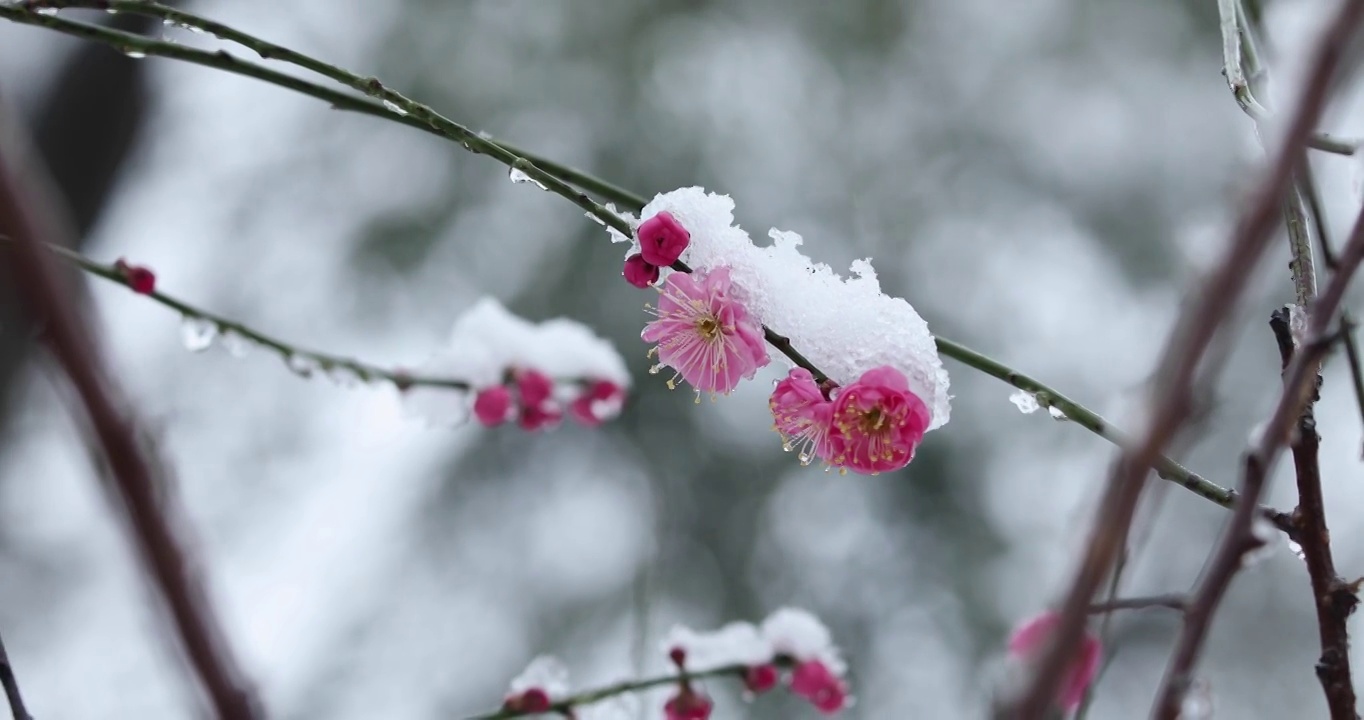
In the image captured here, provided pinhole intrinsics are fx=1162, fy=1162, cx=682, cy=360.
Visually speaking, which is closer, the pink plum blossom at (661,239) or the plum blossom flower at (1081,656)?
the plum blossom flower at (1081,656)

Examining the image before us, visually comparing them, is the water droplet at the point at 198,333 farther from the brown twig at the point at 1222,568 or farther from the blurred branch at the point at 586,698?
the brown twig at the point at 1222,568

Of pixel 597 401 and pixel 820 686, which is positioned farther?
pixel 597 401

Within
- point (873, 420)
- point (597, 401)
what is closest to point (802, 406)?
point (873, 420)

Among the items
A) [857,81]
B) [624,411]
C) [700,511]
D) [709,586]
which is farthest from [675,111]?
[709,586]

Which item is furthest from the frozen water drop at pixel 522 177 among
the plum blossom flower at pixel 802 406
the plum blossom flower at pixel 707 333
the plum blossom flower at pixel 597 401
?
the plum blossom flower at pixel 597 401

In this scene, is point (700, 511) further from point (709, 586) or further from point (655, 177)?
point (655, 177)

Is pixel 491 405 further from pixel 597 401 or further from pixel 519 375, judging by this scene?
pixel 597 401
